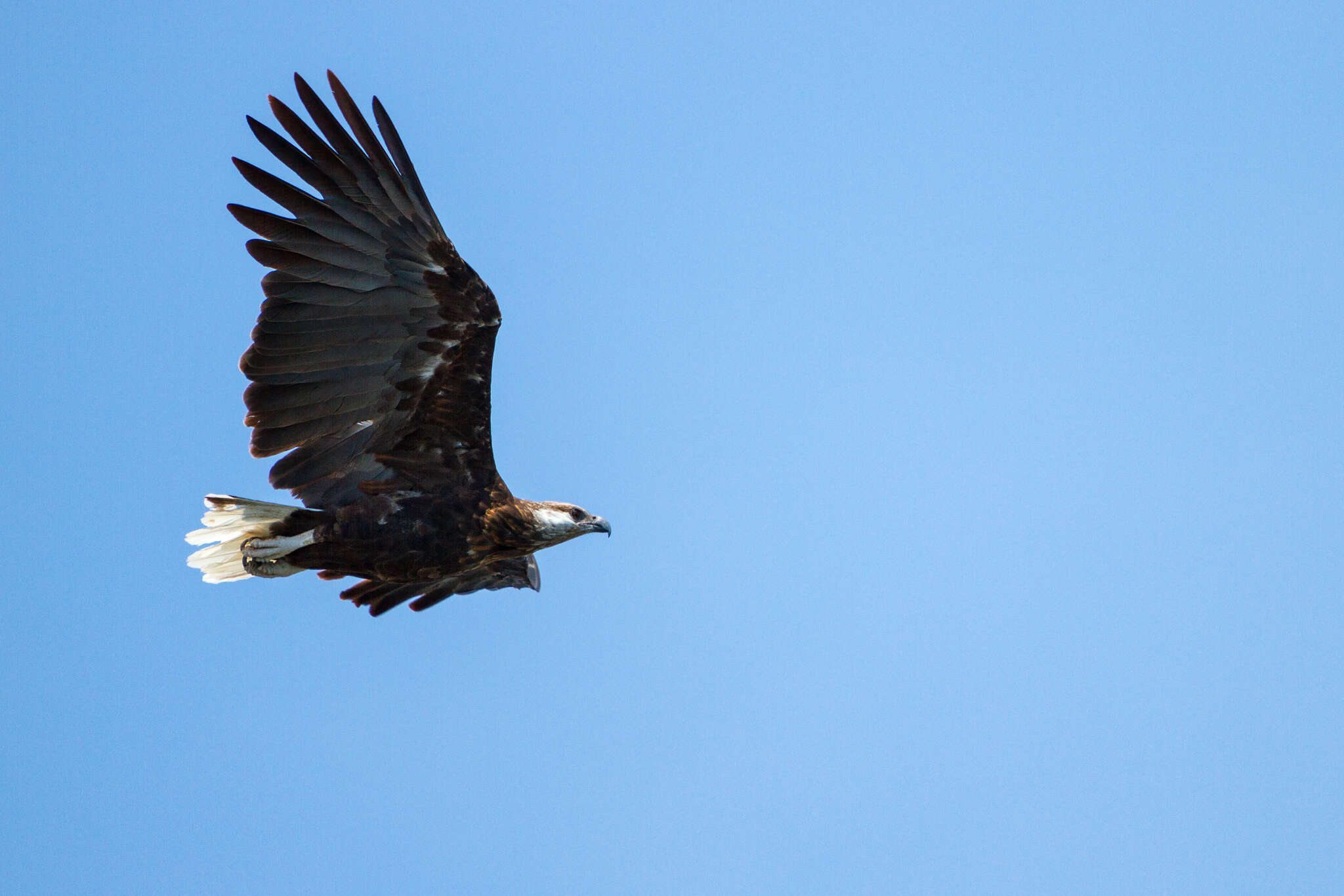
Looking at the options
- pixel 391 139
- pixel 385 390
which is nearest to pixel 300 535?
pixel 385 390

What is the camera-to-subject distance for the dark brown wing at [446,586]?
11.7 metres

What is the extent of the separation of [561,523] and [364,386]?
191 cm

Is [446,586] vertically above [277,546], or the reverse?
[446,586]

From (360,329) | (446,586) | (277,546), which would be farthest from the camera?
(446,586)

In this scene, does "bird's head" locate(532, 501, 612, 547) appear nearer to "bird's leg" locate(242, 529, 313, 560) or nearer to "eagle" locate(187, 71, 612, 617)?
"eagle" locate(187, 71, 612, 617)

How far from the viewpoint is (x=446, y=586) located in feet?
39.7

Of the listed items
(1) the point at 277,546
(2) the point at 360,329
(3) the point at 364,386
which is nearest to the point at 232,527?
(1) the point at 277,546

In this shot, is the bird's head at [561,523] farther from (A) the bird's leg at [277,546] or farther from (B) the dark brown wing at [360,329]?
(A) the bird's leg at [277,546]

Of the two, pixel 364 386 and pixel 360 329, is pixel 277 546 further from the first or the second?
pixel 360 329

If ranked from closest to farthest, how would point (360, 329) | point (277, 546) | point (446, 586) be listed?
point (360, 329) < point (277, 546) < point (446, 586)

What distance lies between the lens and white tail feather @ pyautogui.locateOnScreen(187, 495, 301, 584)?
33.7 feet

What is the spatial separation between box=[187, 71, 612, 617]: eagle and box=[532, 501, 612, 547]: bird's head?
14mm

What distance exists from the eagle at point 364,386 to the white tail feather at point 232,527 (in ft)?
0.04

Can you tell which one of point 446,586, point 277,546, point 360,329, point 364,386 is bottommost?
point 277,546
